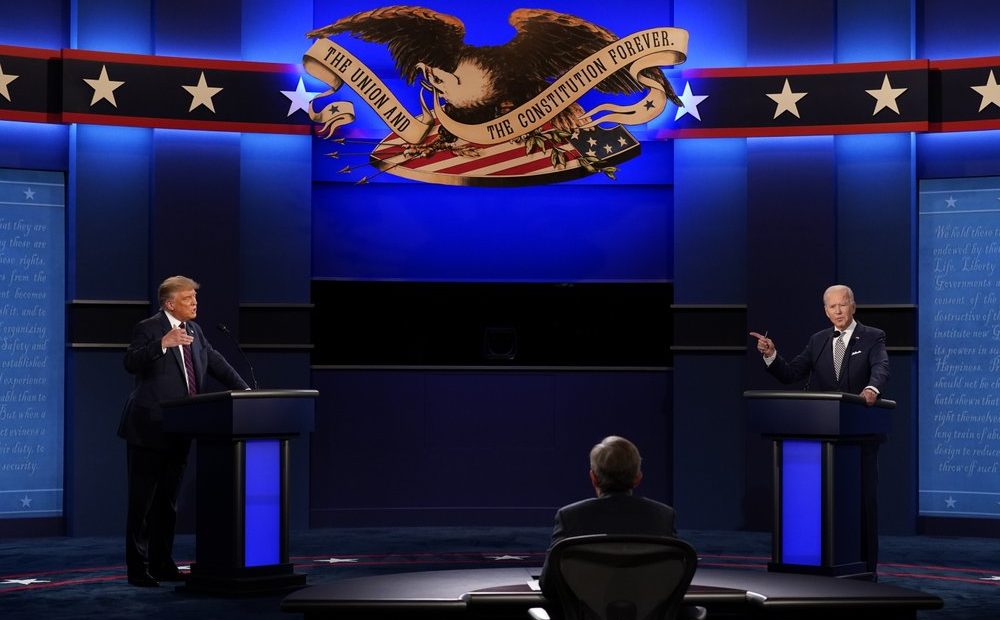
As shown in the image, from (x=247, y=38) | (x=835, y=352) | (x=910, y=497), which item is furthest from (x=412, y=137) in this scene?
(x=910, y=497)

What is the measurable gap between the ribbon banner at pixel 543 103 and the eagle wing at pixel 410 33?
247 mm

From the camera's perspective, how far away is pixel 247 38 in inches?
338

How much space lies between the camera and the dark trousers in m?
6.07

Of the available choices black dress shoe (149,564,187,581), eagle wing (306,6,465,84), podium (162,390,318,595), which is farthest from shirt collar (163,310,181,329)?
eagle wing (306,6,465,84)

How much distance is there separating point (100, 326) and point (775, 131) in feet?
15.8

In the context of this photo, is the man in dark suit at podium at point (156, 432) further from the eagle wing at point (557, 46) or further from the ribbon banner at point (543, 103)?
the eagle wing at point (557, 46)

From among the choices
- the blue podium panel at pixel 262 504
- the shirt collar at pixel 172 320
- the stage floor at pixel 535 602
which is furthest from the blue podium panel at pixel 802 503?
the shirt collar at pixel 172 320

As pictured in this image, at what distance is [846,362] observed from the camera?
21.1ft

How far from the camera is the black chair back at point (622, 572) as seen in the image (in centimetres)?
281

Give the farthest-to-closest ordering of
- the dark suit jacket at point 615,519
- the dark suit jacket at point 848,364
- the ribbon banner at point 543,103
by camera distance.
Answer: the ribbon banner at point 543,103, the dark suit jacket at point 848,364, the dark suit jacket at point 615,519

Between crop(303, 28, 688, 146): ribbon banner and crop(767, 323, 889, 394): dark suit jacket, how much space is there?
268cm

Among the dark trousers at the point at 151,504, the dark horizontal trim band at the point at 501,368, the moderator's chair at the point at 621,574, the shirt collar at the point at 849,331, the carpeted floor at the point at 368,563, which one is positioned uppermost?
Answer: the shirt collar at the point at 849,331

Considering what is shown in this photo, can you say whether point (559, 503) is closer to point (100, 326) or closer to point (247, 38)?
point (100, 326)

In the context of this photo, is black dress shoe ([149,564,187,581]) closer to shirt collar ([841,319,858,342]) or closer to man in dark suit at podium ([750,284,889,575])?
man in dark suit at podium ([750,284,889,575])
